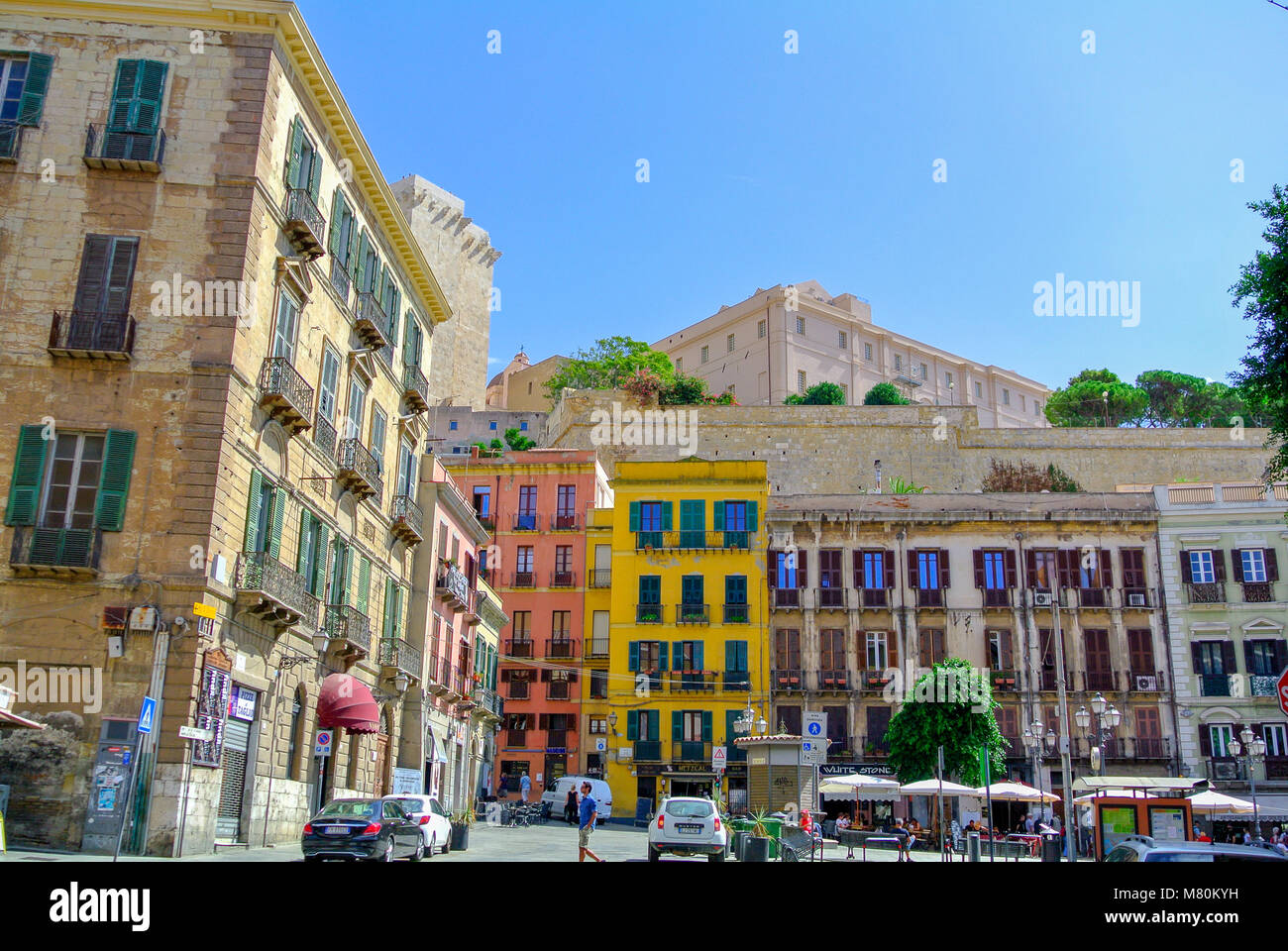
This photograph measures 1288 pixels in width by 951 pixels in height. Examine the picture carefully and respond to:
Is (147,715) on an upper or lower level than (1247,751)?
lower

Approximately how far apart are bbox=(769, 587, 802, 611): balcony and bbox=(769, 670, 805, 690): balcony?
270 centimetres

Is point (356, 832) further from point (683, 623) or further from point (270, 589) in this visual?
point (683, 623)

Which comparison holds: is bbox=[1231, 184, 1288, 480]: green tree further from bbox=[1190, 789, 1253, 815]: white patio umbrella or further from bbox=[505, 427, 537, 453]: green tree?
bbox=[505, 427, 537, 453]: green tree

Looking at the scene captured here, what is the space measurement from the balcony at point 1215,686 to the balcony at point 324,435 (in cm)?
3592

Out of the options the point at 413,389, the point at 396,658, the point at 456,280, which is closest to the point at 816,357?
the point at 456,280

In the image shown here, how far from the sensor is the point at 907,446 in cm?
7725

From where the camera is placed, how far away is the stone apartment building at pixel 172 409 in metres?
20.9

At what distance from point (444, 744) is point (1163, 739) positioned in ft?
92.3

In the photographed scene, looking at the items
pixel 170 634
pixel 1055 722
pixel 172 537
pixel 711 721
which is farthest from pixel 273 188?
pixel 1055 722

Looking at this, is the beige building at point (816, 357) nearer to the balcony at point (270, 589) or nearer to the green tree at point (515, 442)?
the green tree at point (515, 442)

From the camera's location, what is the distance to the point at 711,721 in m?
47.8

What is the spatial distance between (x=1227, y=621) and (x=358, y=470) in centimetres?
3592

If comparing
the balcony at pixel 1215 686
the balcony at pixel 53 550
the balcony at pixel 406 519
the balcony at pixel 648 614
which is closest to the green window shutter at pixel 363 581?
the balcony at pixel 406 519
